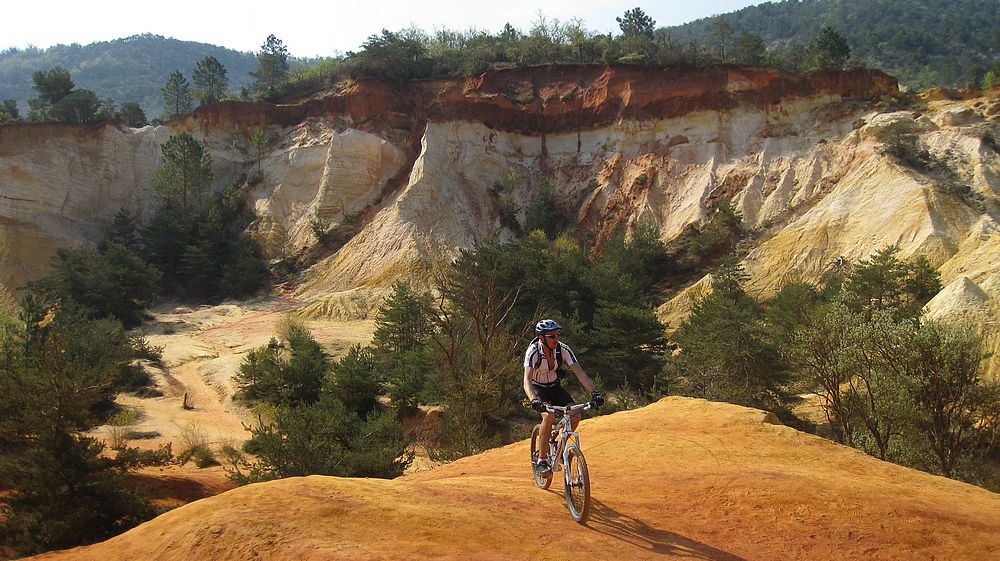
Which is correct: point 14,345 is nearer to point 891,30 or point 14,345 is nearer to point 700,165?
point 700,165

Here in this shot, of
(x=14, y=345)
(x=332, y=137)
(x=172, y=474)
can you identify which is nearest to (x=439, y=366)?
(x=172, y=474)

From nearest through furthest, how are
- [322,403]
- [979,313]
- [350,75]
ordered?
[322,403]
[979,313]
[350,75]

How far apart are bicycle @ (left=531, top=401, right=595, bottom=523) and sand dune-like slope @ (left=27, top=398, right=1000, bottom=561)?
7.5 inches

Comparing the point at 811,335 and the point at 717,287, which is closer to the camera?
the point at 811,335

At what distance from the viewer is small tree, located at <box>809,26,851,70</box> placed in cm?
4166

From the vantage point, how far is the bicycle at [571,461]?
6.06 metres

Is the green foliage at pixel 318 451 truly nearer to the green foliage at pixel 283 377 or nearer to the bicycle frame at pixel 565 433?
the bicycle frame at pixel 565 433

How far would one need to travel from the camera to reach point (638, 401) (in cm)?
1831

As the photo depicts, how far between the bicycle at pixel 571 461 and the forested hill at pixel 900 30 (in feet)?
216

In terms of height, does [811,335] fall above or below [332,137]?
below

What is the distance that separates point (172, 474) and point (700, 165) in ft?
112

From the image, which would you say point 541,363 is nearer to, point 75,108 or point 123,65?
point 75,108

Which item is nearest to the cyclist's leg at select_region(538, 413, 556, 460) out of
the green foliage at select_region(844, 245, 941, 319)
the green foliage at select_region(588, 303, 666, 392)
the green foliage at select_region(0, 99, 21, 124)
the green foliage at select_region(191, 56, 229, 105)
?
the green foliage at select_region(588, 303, 666, 392)

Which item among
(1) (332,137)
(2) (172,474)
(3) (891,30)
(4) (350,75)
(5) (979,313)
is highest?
(3) (891,30)
